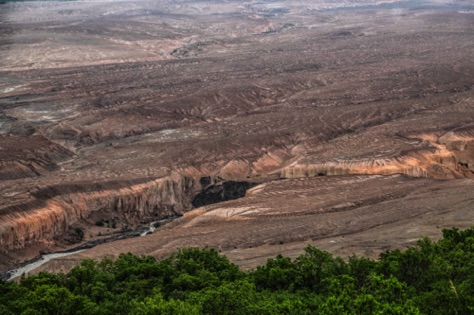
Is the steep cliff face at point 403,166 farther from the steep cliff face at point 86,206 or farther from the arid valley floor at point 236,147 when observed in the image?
the steep cliff face at point 86,206

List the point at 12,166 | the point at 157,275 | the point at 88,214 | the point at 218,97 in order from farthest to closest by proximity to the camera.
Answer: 1. the point at 218,97
2. the point at 12,166
3. the point at 88,214
4. the point at 157,275

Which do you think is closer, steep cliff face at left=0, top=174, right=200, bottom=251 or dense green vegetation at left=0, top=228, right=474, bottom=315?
dense green vegetation at left=0, top=228, right=474, bottom=315

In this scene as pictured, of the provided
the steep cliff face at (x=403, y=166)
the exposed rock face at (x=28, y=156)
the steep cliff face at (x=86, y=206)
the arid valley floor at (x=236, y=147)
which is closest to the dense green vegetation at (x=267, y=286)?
the arid valley floor at (x=236, y=147)

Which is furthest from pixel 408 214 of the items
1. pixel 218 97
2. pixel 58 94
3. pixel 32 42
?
pixel 32 42

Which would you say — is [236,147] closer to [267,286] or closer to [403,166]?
[403,166]

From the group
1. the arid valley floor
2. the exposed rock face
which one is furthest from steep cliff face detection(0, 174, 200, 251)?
the exposed rock face

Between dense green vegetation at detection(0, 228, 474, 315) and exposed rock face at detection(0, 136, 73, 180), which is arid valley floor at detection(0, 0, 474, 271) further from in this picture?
dense green vegetation at detection(0, 228, 474, 315)

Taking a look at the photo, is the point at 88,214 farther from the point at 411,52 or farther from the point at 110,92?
the point at 411,52

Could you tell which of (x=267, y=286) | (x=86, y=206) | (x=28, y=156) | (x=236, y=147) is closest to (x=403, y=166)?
(x=236, y=147)
